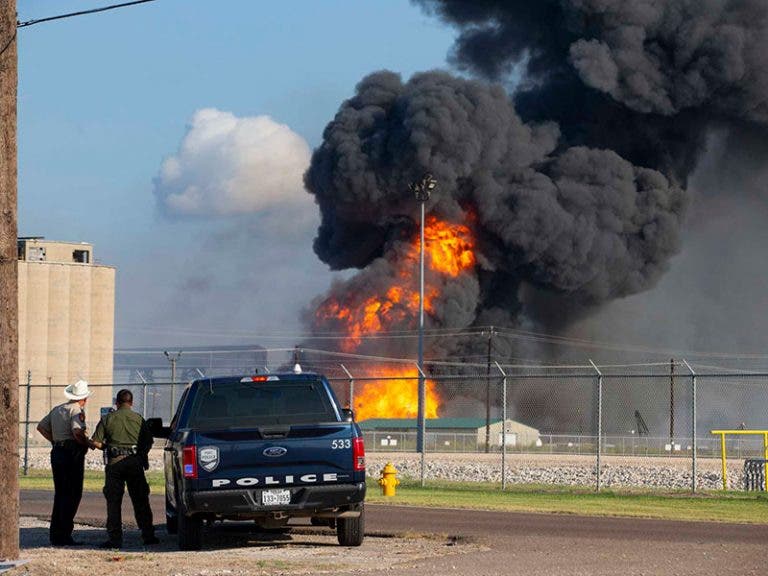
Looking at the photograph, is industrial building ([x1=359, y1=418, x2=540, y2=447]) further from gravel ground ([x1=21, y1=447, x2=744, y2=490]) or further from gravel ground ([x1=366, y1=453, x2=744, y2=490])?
gravel ground ([x1=366, y1=453, x2=744, y2=490])

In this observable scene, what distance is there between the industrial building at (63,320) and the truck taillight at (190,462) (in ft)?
226

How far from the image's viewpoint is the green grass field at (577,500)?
2103cm

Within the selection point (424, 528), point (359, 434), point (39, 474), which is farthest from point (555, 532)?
point (39, 474)

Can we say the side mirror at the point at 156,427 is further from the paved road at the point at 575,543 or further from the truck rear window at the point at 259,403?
the paved road at the point at 575,543

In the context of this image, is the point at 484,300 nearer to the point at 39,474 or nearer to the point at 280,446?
the point at 39,474

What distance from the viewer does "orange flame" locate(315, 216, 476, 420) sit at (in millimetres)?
75062

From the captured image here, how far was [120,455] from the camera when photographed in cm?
1565

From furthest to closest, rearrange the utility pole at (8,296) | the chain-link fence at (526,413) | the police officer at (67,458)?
the chain-link fence at (526,413), the police officer at (67,458), the utility pole at (8,296)

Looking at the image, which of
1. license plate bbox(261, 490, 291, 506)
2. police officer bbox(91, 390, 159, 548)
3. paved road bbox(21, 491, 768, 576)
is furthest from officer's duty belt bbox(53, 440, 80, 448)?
paved road bbox(21, 491, 768, 576)

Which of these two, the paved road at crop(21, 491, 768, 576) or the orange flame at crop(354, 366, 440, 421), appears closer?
the paved road at crop(21, 491, 768, 576)

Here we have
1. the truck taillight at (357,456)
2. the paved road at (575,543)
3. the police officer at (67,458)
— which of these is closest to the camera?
the paved road at (575,543)

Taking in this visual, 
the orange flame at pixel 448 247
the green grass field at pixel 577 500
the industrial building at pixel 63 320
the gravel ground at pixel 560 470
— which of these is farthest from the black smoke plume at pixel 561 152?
the green grass field at pixel 577 500

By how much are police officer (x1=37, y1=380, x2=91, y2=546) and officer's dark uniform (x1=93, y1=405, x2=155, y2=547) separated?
0.46 meters

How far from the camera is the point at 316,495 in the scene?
46.9 feet
